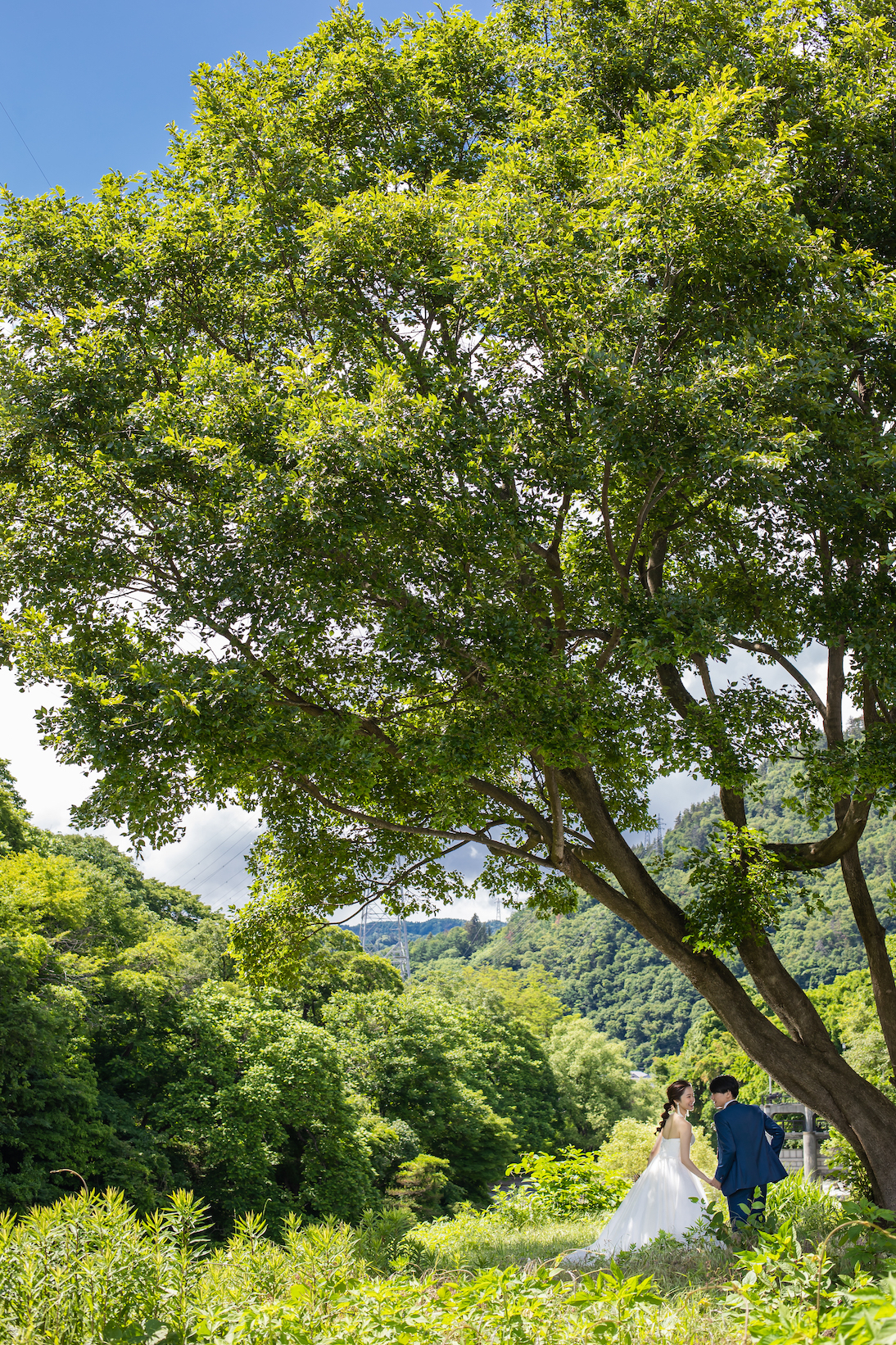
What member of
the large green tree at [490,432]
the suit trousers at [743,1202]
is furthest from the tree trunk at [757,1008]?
the suit trousers at [743,1202]

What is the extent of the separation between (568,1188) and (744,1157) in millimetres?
6111

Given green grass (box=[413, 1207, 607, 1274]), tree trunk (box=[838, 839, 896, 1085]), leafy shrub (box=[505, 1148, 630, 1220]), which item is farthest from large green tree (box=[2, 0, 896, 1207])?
leafy shrub (box=[505, 1148, 630, 1220])

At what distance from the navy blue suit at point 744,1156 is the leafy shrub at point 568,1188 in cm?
518

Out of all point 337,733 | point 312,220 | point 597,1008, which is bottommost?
point 597,1008

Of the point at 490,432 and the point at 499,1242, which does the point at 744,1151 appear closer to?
the point at 499,1242

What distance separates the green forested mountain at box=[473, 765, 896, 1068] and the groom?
70.5 metres

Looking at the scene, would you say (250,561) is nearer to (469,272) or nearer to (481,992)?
(469,272)

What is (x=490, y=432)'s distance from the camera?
7641 mm

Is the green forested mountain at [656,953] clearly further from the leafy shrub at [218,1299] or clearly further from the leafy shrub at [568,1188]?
the leafy shrub at [218,1299]

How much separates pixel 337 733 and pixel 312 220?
16.7ft

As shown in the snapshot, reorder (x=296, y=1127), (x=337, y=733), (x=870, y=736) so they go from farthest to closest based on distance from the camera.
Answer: (x=296, y=1127), (x=870, y=736), (x=337, y=733)

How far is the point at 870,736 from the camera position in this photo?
27.6 ft

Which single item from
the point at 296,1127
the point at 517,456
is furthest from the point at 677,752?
the point at 296,1127

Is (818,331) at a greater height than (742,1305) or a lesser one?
greater
